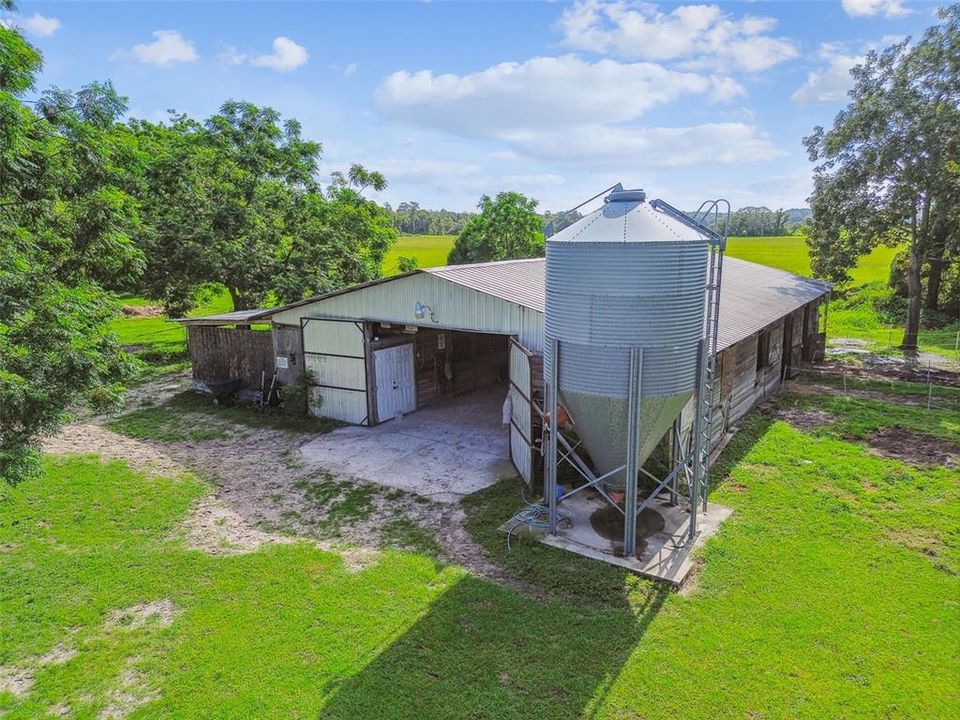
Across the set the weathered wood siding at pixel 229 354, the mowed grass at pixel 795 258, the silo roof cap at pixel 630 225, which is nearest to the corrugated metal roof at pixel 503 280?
the silo roof cap at pixel 630 225

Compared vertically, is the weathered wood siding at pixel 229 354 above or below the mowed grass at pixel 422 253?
below

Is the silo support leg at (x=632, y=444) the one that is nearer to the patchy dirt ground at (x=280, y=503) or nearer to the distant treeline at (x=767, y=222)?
the patchy dirt ground at (x=280, y=503)

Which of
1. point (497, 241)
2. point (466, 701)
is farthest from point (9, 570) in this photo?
point (497, 241)

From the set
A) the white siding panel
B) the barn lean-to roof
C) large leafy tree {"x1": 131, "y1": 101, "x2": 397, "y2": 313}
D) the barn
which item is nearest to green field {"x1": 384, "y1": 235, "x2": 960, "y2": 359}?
the barn lean-to roof

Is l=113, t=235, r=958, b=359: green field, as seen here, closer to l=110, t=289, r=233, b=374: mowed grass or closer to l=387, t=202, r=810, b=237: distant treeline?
l=110, t=289, r=233, b=374: mowed grass

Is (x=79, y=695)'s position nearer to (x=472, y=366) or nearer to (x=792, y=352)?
(x=472, y=366)

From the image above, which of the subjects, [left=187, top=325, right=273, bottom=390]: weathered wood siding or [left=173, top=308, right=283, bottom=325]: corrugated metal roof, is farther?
[left=187, top=325, right=273, bottom=390]: weathered wood siding

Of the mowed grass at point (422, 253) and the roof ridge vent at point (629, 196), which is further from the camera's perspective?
the mowed grass at point (422, 253)
